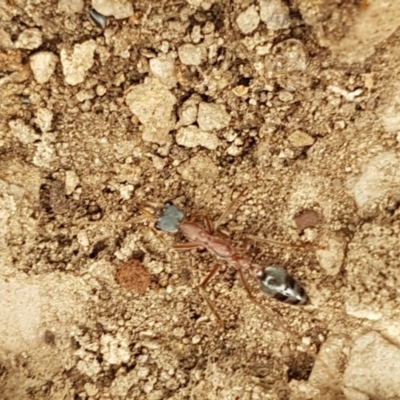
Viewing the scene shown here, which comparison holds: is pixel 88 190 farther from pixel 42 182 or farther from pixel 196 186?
pixel 196 186

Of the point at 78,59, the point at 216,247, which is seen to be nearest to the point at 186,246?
the point at 216,247

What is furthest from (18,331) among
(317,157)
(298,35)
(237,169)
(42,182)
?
(298,35)

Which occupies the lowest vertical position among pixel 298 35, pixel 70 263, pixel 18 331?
pixel 18 331

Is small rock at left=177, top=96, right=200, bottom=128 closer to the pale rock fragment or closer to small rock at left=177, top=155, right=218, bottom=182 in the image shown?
small rock at left=177, top=155, right=218, bottom=182

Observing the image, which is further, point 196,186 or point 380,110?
point 196,186

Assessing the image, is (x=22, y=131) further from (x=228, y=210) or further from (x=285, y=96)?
(x=285, y=96)

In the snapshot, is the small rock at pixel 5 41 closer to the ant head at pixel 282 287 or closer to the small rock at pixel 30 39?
the small rock at pixel 30 39

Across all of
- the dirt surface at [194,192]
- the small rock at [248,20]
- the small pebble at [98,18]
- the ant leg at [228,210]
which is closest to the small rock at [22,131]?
the dirt surface at [194,192]
